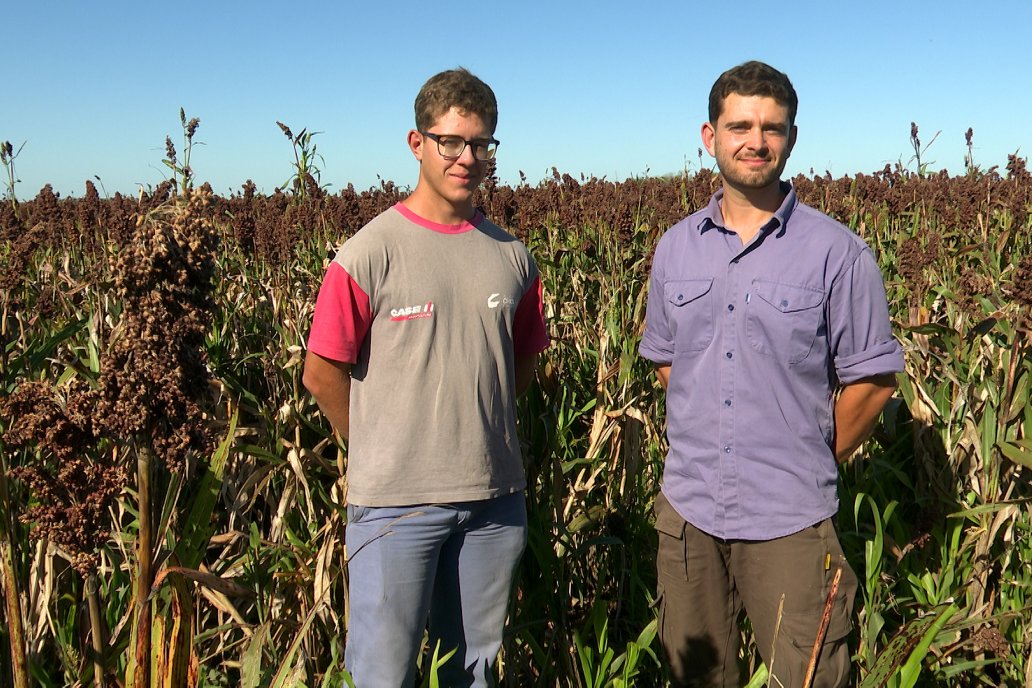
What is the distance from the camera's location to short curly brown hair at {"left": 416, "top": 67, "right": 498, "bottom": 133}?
2.43 meters

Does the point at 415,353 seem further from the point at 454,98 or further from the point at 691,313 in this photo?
the point at 691,313

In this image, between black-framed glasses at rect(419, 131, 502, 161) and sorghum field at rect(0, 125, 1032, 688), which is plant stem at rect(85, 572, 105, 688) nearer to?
sorghum field at rect(0, 125, 1032, 688)

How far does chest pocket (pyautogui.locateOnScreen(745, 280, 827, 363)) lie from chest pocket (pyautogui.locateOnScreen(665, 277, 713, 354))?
0.48 feet

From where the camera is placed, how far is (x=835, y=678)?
248cm

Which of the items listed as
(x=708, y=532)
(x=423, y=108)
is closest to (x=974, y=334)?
(x=708, y=532)

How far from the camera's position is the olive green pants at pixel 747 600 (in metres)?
2.48

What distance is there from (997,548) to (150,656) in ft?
9.55

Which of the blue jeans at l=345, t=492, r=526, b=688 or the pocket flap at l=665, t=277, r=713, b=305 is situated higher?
the pocket flap at l=665, t=277, r=713, b=305

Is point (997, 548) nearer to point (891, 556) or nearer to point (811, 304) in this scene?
point (891, 556)

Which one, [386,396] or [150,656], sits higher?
[386,396]

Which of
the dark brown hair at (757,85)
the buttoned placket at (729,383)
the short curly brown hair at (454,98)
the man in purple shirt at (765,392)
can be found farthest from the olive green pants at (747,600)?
the short curly brown hair at (454,98)

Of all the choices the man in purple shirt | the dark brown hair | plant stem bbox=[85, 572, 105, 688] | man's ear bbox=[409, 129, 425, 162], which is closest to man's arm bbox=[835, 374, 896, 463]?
the man in purple shirt

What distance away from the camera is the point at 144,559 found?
1711mm

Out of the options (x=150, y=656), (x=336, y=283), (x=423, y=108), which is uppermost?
(x=423, y=108)
